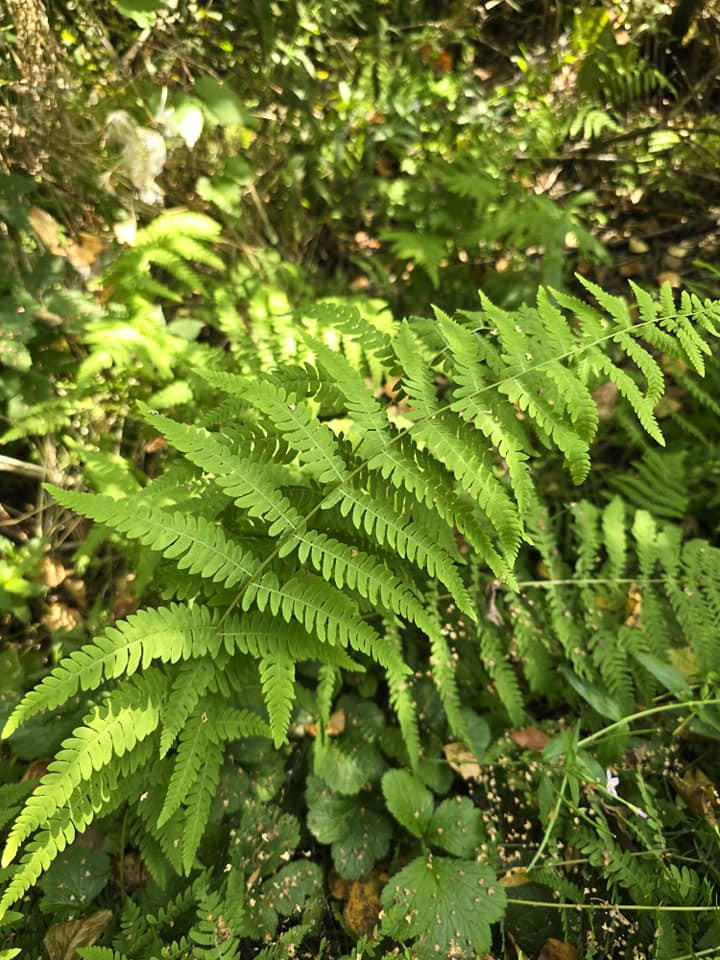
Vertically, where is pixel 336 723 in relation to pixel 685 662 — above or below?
above

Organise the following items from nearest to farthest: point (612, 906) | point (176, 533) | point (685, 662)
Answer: point (176, 533), point (612, 906), point (685, 662)

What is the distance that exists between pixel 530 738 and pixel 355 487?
A: 4.62 feet

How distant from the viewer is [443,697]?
2133mm

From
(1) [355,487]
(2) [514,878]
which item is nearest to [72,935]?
(2) [514,878]

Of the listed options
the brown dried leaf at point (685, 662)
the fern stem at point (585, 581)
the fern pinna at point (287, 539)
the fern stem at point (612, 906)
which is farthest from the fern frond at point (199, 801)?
the brown dried leaf at point (685, 662)

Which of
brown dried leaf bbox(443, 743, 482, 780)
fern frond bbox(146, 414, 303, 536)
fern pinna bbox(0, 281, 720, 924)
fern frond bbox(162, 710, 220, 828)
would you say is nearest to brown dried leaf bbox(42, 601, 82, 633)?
fern pinna bbox(0, 281, 720, 924)

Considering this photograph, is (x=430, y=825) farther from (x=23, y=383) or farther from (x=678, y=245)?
(x=678, y=245)

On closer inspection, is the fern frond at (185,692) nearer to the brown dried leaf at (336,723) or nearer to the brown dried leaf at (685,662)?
the brown dried leaf at (336,723)

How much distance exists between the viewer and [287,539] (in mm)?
1621

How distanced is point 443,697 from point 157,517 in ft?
4.08

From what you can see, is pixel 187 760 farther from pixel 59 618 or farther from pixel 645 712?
pixel 645 712

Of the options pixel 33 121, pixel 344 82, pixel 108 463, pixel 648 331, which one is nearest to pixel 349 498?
pixel 648 331

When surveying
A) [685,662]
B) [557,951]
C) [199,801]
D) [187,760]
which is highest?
[187,760]

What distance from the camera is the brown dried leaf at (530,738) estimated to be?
7.75 ft
